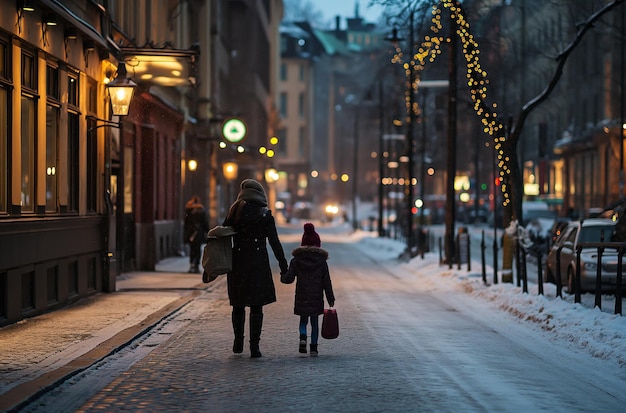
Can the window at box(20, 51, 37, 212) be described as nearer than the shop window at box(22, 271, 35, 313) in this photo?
No

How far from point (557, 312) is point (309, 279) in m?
5.40

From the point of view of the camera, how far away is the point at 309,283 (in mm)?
13969

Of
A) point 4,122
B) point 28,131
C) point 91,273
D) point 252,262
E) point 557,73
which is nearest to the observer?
point 252,262

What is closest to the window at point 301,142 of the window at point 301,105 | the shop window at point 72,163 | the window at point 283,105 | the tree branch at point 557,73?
the window at point 301,105

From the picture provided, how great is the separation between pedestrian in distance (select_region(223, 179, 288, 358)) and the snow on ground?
3.87 m

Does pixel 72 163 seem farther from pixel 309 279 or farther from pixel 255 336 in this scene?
pixel 255 336

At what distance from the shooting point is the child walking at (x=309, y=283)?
13.9 meters

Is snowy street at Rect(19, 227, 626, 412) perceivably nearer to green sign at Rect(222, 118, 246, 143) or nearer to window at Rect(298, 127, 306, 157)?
green sign at Rect(222, 118, 246, 143)

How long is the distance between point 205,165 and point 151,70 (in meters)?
22.3

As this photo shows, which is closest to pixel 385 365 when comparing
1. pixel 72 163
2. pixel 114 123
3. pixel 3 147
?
pixel 3 147

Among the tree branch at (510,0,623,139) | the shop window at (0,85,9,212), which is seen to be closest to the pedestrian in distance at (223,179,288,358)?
the shop window at (0,85,9,212)

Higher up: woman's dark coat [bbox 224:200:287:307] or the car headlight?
woman's dark coat [bbox 224:200:287:307]

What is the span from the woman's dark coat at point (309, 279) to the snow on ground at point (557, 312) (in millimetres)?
3255

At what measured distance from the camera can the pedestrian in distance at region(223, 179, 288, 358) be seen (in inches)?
536
